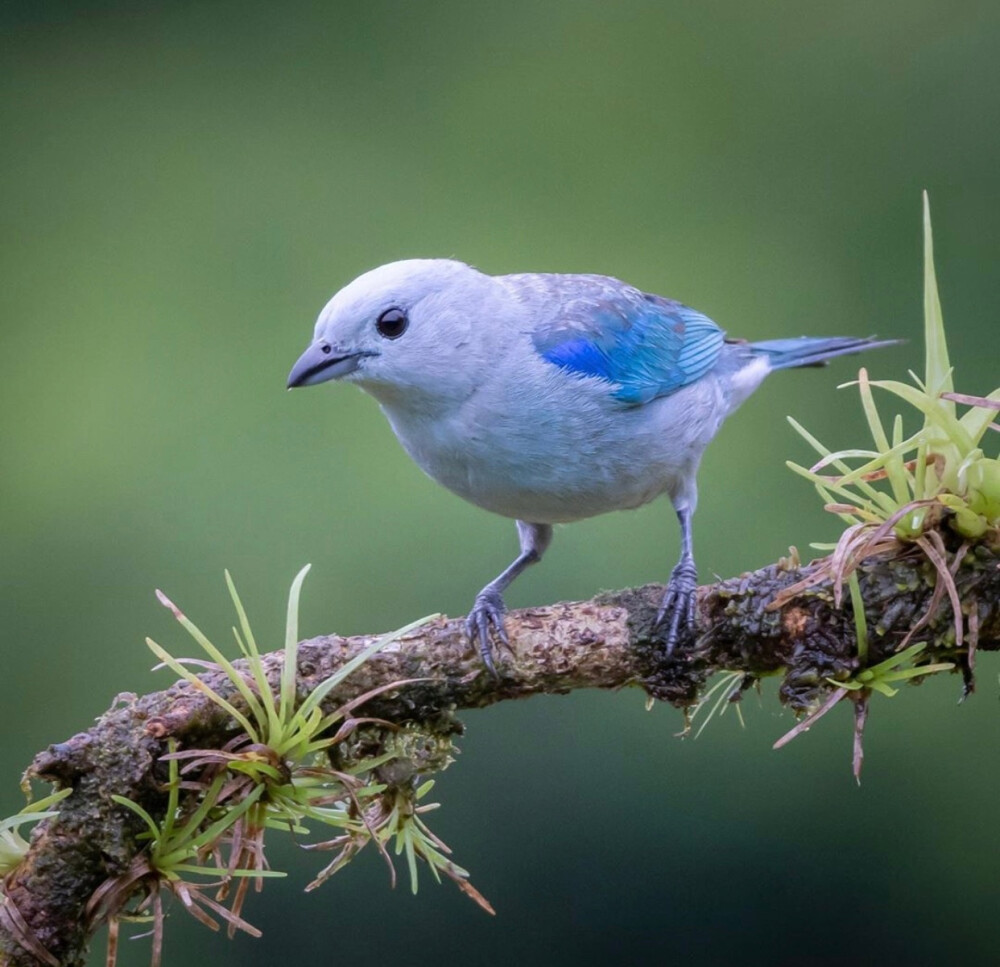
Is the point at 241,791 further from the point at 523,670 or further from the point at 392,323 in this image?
the point at 392,323

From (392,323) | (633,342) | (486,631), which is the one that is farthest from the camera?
(633,342)

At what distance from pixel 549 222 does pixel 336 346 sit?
8.63 feet

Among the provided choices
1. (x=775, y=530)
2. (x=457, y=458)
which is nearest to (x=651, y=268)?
(x=775, y=530)

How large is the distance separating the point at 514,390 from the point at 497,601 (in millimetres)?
677

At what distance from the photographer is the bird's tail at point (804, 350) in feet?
15.3

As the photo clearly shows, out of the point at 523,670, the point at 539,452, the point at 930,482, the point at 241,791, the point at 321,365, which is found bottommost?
the point at 241,791

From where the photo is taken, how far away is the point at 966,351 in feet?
17.4

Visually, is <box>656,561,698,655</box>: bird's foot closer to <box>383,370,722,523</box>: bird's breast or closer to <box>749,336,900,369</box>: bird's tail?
<box>383,370,722,523</box>: bird's breast

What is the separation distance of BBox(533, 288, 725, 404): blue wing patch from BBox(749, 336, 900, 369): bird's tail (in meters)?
0.26

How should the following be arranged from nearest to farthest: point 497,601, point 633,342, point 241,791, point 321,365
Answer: point 241,791 < point 497,601 < point 321,365 < point 633,342

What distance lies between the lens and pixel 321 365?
333cm

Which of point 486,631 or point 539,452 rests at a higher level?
point 539,452

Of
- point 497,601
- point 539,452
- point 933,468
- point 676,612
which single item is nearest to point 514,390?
point 539,452

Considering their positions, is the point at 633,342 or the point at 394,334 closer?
the point at 394,334
